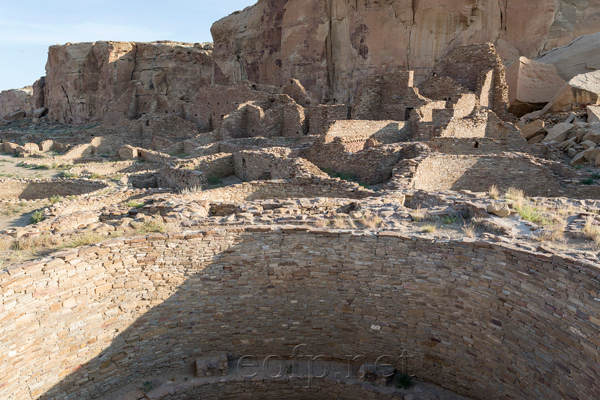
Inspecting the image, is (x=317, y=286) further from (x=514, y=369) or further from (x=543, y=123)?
(x=543, y=123)

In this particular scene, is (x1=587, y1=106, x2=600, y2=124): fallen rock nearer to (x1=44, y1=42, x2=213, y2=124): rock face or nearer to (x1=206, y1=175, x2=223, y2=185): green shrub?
(x1=206, y1=175, x2=223, y2=185): green shrub

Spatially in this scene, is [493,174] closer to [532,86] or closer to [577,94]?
[577,94]

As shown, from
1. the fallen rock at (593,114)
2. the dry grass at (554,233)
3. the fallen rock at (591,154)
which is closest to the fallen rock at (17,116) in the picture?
the fallen rock at (593,114)

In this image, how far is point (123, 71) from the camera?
39.2 m

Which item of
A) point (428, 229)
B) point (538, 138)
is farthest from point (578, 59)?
point (428, 229)

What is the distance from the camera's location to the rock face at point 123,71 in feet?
128

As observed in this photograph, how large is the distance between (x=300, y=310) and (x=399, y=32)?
22764 millimetres

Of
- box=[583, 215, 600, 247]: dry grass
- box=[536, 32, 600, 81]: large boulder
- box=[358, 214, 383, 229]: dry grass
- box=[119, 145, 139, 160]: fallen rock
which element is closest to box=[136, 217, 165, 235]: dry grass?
box=[358, 214, 383, 229]: dry grass

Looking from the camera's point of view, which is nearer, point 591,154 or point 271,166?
point 591,154

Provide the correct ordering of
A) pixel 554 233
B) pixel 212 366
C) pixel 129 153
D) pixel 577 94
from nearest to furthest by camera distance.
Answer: pixel 554 233 < pixel 212 366 < pixel 577 94 < pixel 129 153

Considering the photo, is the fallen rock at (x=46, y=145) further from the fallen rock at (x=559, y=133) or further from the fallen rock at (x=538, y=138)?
the fallen rock at (x=559, y=133)

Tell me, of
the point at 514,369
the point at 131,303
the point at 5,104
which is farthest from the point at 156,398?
the point at 5,104

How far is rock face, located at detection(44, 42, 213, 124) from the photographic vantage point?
39.1 metres

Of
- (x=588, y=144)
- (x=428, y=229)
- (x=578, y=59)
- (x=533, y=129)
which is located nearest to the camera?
(x=428, y=229)
